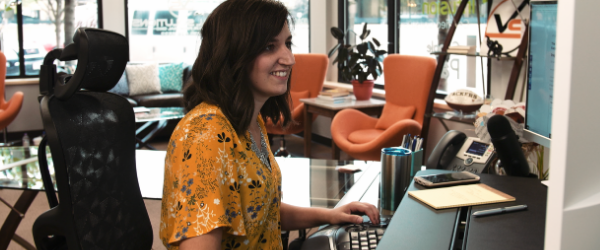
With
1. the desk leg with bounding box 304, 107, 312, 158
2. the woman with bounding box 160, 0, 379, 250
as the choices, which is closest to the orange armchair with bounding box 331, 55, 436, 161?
the desk leg with bounding box 304, 107, 312, 158

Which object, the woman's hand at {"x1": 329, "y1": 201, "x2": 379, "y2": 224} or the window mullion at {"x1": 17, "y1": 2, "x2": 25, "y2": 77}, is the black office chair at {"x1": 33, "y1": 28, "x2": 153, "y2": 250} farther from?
the window mullion at {"x1": 17, "y1": 2, "x2": 25, "y2": 77}

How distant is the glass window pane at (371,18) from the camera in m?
5.71

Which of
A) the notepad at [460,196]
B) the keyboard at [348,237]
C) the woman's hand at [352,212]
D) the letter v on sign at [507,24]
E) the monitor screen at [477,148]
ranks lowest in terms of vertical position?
the keyboard at [348,237]

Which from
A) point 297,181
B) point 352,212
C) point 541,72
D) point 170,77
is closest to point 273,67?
point 352,212

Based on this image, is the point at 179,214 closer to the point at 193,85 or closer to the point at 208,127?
the point at 208,127

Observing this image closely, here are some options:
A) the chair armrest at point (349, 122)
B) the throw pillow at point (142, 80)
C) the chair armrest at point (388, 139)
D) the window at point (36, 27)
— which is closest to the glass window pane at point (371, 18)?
the chair armrest at point (349, 122)

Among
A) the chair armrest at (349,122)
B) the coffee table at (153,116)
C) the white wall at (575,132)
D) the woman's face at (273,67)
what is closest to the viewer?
the white wall at (575,132)

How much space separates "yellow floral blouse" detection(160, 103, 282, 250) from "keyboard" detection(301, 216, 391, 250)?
0.45 ft

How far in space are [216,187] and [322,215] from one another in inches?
17.6

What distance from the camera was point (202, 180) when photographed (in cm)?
105

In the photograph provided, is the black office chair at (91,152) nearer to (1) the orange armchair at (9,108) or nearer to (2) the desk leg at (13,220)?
(2) the desk leg at (13,220)

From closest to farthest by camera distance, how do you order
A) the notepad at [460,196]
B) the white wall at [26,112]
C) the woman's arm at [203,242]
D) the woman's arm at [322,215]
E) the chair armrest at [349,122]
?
1. the woman's arm at [203,242]
2. the notepad at [460,196]
3. the woman's arm at [322,215]
4. the chair armrest at [349,122]
5. the white wall at [26,112]

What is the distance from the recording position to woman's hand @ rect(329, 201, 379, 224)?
4.39 feet

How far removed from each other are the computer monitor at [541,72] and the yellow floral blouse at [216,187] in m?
0.70
